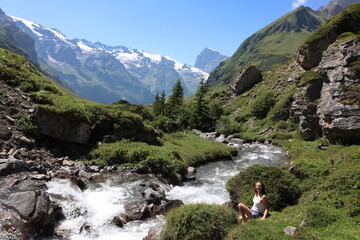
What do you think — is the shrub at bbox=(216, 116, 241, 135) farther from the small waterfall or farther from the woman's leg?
Result: the woman's leg

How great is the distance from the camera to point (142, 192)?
58.2ft

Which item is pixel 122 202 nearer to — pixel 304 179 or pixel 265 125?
pixel 304 179

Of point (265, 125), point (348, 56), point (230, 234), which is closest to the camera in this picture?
point (230, 234)

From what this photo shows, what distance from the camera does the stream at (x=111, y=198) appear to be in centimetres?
1223

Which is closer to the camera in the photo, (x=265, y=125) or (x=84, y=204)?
(x=84, y=204)

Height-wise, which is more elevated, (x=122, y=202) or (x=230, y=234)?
(x=230, y=234)

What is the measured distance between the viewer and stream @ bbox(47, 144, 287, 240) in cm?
1223

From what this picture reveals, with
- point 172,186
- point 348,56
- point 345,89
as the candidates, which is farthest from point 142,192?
point 348,56

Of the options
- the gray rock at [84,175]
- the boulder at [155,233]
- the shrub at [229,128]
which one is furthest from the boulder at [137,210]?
the shrub at [229,128]

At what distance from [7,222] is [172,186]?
44.2ft

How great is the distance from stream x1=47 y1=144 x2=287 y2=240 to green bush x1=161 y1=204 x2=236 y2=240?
131 inches

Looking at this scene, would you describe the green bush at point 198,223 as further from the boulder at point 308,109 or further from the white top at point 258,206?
the boulder at point 308,109

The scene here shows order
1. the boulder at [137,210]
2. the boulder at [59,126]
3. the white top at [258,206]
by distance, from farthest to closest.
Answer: the boulder at [59,126] < the boulder at [137,210] < the white top at [258,206]

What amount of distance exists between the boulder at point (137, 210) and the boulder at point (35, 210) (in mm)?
4439
